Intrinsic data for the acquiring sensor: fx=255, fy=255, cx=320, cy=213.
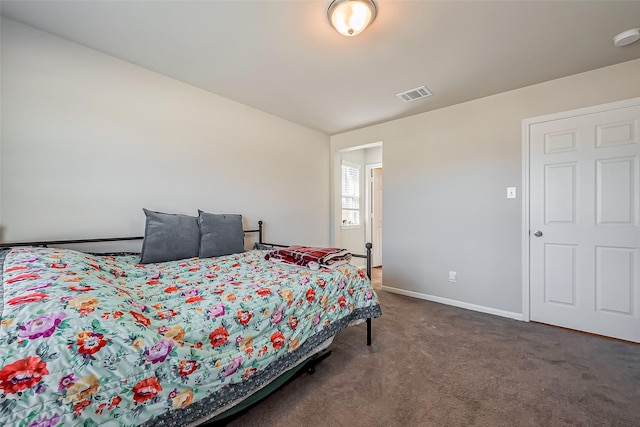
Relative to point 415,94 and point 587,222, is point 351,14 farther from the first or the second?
point 587,222

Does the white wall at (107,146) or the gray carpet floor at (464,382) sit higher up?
the white wall at (107,146)

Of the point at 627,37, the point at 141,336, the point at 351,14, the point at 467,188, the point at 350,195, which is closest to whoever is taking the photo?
the point at 141,336

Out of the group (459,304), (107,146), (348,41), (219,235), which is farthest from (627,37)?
(107,146)

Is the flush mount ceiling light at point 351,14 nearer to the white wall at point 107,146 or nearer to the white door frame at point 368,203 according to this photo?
the white wall at point 107,146

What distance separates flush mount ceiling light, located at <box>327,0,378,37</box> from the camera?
1.53 m

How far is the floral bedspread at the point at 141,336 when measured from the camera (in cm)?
70

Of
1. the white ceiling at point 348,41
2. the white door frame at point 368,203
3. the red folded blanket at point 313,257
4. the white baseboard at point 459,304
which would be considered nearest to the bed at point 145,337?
the red folded blanket at point 313,257

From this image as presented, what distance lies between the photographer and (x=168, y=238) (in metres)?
2.06

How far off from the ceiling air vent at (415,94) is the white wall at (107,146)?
1717 mm

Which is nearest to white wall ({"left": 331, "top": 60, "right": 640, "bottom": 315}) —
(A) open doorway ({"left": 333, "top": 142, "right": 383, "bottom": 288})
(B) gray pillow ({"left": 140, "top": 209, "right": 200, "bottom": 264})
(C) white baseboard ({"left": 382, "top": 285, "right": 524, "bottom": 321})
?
(C) white baseboard ({"left": 382, "top": 285, "right": 524, "bottom": 321})

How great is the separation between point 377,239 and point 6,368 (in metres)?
4.87

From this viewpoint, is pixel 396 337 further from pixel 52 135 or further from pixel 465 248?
pixel 52 135

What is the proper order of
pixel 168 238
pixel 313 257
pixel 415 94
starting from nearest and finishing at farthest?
pixel 313 257 < pixel 168 238 < pixel 415 94

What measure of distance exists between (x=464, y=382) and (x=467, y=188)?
2042 millimetres
